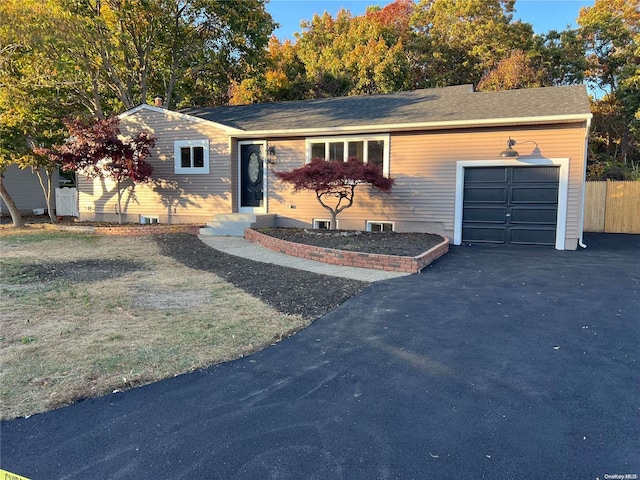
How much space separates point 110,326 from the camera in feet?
14.4

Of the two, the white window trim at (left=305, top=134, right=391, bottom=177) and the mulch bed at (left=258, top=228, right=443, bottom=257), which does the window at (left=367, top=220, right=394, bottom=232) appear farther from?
the white window trim at (left=305, top=134, right=391, bottom=177)

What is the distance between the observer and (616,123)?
22.0m

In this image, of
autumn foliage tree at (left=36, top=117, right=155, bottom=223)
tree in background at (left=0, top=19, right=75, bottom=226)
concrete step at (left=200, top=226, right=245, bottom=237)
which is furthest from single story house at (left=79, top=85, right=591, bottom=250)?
tree in background at (left=0, top=19, right=75, bottom=226)

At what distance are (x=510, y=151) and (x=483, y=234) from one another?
2176 mm

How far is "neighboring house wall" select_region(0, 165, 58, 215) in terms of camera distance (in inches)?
719

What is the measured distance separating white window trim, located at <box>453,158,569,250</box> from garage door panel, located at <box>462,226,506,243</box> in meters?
0.25

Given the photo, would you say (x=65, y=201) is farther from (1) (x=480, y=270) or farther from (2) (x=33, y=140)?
(1) (x=480, y=270)

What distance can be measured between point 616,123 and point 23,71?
2633 cm

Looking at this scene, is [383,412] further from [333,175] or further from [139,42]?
[139,42]

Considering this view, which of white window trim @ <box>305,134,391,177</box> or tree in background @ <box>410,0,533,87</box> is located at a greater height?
tree in background @ <box>410,0,533,87</box>

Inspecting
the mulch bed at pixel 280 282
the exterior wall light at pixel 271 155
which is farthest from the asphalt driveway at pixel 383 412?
the exterior wall light at pixel 271 155

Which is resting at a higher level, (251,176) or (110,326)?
(251,176)

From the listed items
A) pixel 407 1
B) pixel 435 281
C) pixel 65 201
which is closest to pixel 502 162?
pixel 435 281

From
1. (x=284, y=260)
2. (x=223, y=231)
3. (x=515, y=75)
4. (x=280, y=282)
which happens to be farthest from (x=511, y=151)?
(x=515, y=75)
